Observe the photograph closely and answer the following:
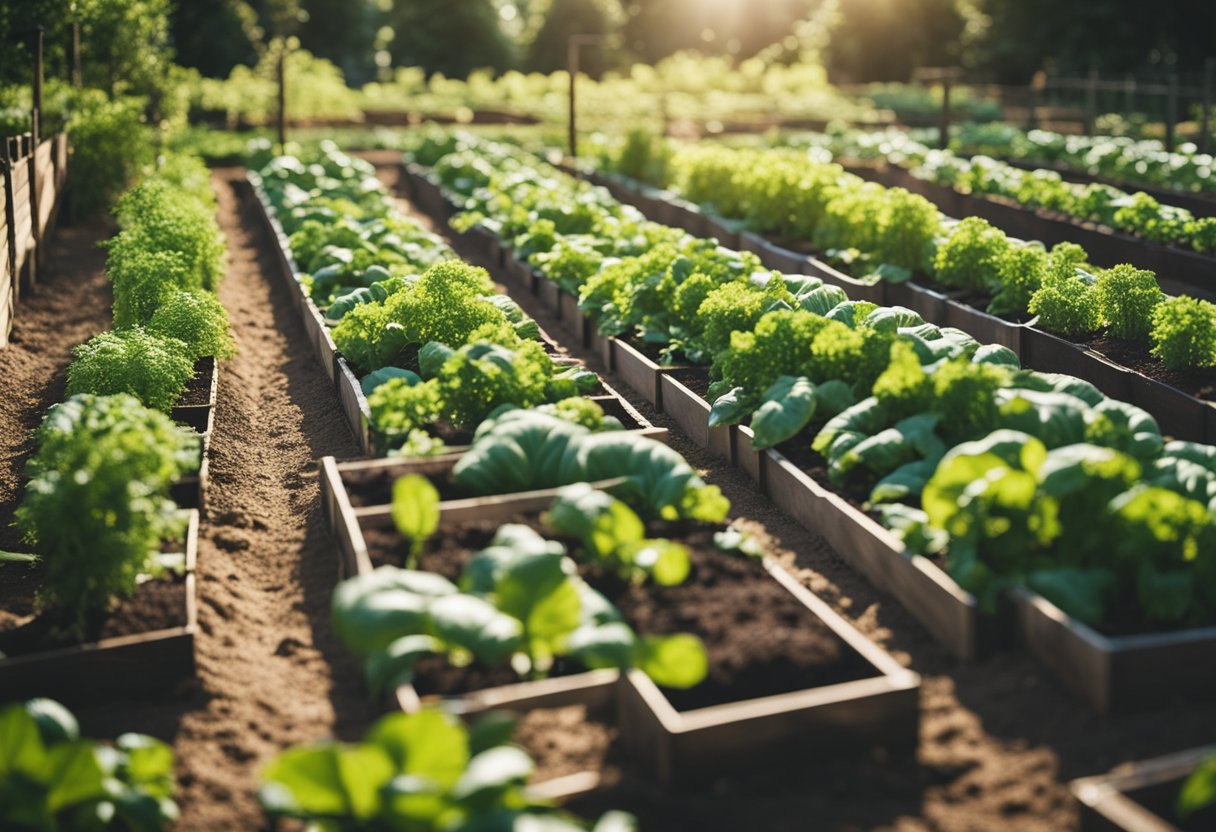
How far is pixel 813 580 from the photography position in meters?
5.88

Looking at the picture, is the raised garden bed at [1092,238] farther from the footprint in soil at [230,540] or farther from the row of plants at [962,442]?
the footprint in soil at [230,540]

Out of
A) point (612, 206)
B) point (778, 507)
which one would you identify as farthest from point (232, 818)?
point (612, 206)

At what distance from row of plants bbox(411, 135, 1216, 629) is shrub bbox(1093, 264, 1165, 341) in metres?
1.70

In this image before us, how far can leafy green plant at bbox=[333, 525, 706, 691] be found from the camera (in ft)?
13.9

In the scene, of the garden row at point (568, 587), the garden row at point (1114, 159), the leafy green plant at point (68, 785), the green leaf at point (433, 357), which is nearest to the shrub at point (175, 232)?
the green leaf at point (433, 357)

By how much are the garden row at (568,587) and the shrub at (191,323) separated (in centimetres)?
188

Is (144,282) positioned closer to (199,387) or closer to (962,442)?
(199,387)

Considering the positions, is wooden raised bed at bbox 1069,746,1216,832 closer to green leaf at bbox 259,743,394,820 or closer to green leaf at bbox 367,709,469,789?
green leaf at bbox 367,709,469,789

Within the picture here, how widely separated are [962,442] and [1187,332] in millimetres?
2286

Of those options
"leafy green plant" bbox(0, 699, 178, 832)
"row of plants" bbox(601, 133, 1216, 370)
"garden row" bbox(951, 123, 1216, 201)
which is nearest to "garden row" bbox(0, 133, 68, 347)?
"row of plants" bbox(601, 133, 1216, 370)

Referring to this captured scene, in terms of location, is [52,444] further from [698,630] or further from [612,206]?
[612,206]

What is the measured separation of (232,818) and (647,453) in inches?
90.1

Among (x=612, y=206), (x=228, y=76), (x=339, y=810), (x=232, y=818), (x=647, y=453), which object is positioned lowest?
(x=232, y=818)

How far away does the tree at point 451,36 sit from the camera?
48281 mm
